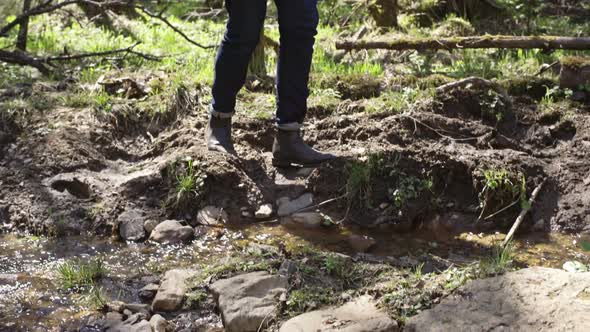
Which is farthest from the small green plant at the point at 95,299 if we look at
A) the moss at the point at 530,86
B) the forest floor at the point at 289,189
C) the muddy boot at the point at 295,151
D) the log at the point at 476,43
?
the log at the point at 476,43

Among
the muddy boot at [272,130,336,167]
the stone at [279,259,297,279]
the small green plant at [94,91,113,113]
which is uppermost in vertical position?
the small green plant at [94,91,113,113]

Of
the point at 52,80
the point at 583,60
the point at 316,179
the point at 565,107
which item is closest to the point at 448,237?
the point at 316,179

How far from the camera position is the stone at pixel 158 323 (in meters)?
3.09

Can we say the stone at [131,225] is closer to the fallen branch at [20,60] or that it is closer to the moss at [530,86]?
the fallen branch at [20,60]

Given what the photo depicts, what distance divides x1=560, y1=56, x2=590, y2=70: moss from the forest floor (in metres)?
Answer: 0.16

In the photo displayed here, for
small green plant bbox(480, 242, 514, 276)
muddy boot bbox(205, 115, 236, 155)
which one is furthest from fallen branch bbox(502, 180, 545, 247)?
muddy boot bbox(205, 115, 236, 155)

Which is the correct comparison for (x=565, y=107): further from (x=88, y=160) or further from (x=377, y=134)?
(x=88, y=160)

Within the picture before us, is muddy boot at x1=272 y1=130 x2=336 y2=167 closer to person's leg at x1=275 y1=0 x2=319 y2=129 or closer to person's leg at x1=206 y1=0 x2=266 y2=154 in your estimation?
person's leg at x1=275 y1=0 x2=319 y2=129

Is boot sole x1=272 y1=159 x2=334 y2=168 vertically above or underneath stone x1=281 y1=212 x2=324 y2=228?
above

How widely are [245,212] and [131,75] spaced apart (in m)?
2.02

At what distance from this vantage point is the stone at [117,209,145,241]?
4.20 meters

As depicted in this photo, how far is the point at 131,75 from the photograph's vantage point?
5844 millimetres

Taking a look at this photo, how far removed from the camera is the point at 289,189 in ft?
15.1

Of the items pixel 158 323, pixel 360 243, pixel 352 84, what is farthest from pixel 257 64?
pixel 158 323
